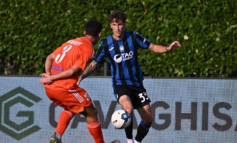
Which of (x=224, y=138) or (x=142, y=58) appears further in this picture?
(x=142, y=58)

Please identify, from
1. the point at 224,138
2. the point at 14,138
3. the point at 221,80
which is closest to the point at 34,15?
the point at 14,138

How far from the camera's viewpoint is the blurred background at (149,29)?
7.40 meters

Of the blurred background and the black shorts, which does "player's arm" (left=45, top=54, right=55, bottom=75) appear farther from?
the blurred background

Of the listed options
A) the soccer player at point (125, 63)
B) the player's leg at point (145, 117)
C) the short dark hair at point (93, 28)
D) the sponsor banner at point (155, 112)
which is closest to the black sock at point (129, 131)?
the player's leg at point (145, 117)

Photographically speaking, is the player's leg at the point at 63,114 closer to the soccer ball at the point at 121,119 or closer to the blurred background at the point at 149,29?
the soccer ball at the point at 121,119

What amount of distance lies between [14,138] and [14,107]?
54 centimetres

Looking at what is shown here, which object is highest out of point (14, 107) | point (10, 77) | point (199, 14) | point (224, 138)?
point (199, 14)

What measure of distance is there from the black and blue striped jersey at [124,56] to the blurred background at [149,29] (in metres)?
1.75

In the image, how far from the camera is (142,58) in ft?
24.7

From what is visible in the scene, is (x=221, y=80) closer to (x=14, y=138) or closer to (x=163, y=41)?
(x=163, y=41)

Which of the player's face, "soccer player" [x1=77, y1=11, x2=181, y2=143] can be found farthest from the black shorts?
the player's face

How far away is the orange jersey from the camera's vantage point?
5371 mm

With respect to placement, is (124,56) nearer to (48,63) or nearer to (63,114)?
(48,63)

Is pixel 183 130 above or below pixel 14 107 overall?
below
